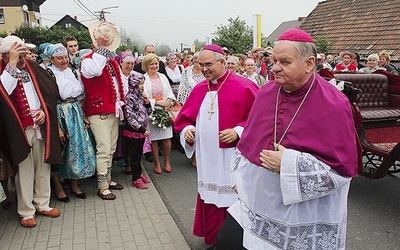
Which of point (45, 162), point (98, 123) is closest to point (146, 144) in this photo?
point (98, 123)

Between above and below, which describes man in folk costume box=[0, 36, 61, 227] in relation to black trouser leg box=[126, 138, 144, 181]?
above

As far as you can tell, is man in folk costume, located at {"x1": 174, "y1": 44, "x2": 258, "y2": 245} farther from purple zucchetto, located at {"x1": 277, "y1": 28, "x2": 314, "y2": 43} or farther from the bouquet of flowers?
the bouquet of flowers

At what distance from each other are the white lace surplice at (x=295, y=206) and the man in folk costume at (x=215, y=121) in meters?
1.04

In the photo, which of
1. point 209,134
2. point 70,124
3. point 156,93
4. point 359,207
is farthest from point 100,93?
point 359,207

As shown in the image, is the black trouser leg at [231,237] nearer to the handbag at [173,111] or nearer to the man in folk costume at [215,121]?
the man in folk costume at [215,121]

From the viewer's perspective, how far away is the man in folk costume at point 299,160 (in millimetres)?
2012

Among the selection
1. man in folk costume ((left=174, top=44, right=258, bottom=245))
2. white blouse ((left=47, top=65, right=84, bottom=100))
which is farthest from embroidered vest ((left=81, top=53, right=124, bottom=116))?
man in folk costume ((left=174, top=44, right=258, bottom=245))

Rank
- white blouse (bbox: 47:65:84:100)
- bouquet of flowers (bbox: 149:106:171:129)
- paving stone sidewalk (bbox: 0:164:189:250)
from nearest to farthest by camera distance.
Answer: paving stone sidewalk (bbox: 0:164:189:250)
white blouse (bbox: 47:65:84:100)
bouquet of flowers (bbox: 149:106:171:129)

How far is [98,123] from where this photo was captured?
16.0 feet

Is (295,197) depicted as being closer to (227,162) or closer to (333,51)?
(227,162)

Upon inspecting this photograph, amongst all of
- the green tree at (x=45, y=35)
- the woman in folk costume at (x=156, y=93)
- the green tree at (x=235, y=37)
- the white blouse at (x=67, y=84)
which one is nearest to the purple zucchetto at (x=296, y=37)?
the white blouse at (x=67, y=84)

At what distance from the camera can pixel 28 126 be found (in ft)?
13.7

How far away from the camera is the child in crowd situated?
5.26 meters

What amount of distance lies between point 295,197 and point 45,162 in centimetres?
318
